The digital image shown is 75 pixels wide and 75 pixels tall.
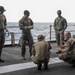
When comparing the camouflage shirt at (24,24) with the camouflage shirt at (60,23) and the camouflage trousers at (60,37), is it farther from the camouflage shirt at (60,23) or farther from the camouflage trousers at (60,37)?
the camouflage trousers at (60,37)

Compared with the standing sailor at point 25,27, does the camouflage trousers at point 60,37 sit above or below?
below

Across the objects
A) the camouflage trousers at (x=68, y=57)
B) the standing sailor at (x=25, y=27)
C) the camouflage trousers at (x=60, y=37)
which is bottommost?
the camouflage trousers at (x=68, y=57)

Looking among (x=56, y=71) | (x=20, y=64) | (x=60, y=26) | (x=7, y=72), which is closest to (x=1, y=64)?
(x=20, y=64)

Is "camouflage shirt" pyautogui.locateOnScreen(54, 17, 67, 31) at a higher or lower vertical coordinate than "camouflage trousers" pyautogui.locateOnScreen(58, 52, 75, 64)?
higher

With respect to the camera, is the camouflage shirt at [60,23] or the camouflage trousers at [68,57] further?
the camouflage shirt at [60,23]

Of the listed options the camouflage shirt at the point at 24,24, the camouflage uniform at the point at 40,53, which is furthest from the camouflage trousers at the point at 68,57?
the camouflage shirt at the point at 24,24

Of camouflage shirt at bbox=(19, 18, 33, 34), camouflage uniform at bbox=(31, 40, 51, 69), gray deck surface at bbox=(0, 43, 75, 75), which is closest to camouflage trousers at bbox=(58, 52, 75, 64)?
gray deck surface at bbox=(0, 43, 75, 75)

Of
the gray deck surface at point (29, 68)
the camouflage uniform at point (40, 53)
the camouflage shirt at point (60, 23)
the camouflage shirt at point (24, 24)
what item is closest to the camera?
the gray deck surface at point (29, 68)

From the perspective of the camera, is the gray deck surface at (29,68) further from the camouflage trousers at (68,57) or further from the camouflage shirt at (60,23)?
the camouflage shirt at (60,23)

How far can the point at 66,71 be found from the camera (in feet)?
26.7

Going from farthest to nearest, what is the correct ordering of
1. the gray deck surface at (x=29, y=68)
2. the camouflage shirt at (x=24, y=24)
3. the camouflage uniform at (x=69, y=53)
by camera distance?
1. the camouflage shirt at (x=24, y=24)
2. the camouflage uniform at (x=69, y=53)
3. the gray deck surface at (x=29, y=68)

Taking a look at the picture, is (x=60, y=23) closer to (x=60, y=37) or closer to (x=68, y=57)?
(x=60, y=37)

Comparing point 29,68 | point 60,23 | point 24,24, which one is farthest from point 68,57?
point 60,23

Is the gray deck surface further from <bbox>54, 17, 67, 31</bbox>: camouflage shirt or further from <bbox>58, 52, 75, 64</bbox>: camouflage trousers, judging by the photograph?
<bbox>54, 17, 67, 31</bbox>: camouflage shirt
